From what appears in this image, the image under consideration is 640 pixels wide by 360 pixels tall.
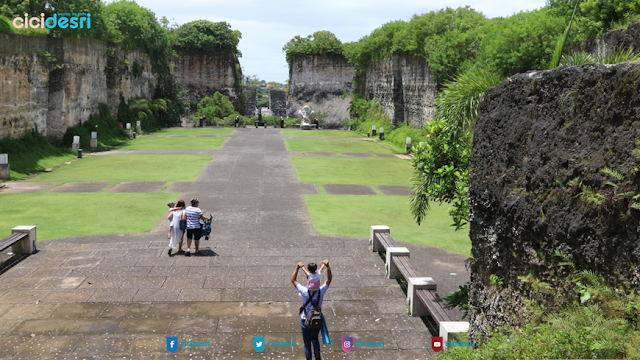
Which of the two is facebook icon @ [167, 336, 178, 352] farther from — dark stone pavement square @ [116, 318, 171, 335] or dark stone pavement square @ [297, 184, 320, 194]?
dark stone pavement square @ [297, 184, 320, 194]

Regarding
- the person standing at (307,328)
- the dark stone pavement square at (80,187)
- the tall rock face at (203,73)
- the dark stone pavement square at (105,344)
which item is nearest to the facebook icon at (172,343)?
the dark stone pavement square at (105,344)

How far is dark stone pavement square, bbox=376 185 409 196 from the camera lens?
56.8ft

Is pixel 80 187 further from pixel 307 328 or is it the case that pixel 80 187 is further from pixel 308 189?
pixel 307 328

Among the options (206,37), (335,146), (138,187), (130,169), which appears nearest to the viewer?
(138,187)

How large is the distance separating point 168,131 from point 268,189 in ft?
71.2

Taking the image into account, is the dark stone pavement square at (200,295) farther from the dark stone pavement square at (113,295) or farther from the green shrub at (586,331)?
the green shrub at (586,331)

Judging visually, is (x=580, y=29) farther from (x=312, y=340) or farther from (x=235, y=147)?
(x=235, y=147)

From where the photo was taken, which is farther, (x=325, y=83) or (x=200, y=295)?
(x=325, y=83)

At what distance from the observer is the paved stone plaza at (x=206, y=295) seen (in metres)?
6.52

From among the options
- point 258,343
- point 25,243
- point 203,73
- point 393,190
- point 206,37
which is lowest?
point 258,343

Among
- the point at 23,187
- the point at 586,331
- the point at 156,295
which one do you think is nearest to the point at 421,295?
the point at 586,331

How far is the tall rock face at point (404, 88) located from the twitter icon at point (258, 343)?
21774 millimetres

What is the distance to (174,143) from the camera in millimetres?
29141

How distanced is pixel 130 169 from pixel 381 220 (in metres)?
10.8
